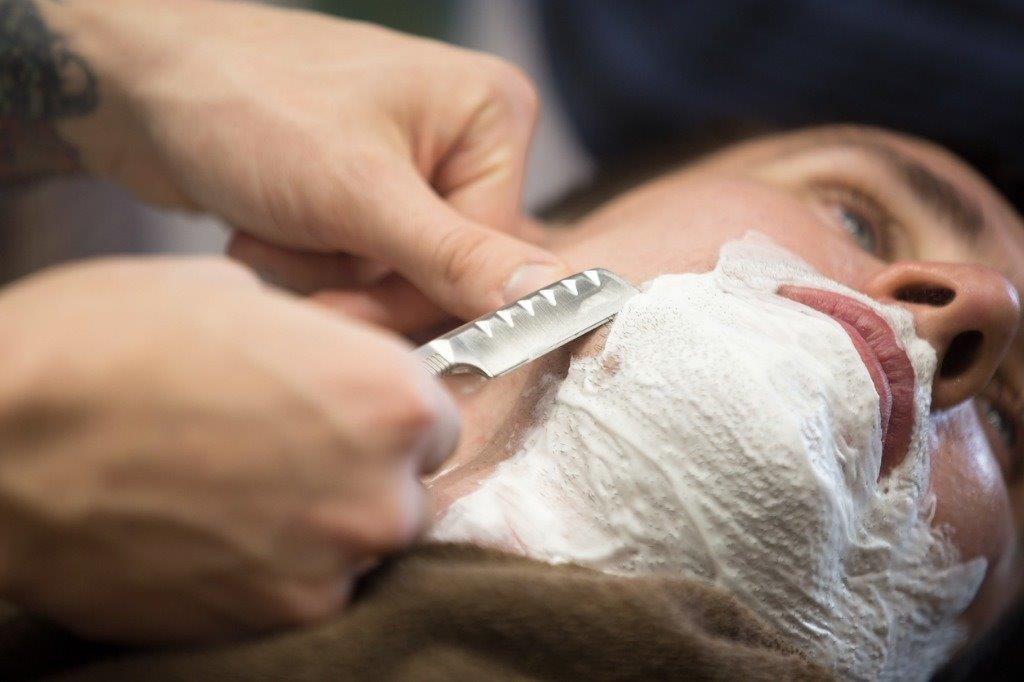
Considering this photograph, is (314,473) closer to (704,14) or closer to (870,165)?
(870,165)

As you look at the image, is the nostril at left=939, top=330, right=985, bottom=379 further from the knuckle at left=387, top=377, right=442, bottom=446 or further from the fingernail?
the knuckle at left=387, top=377, right=442, bottom=446

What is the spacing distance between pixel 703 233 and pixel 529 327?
21 cm

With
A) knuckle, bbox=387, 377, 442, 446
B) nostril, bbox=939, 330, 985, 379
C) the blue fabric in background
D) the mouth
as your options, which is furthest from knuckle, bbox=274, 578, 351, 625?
the blue fabric in background

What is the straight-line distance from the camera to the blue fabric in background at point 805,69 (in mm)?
1183

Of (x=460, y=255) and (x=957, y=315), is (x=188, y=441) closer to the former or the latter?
(x=460, y=255)

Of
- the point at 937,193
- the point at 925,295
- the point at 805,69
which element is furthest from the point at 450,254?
the point at 805,69

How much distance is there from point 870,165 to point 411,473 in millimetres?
709

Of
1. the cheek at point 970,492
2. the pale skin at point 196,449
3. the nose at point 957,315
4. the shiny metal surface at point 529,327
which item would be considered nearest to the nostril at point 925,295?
the nose at point 957,315

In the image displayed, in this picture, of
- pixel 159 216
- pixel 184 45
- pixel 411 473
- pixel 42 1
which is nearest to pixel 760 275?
pixel 411 473

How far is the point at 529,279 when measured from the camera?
2.35 feet

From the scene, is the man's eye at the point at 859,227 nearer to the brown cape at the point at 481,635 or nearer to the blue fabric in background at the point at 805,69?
the blue fabric in background at the point at 805,69

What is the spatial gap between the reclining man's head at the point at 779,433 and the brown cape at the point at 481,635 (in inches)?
2.6

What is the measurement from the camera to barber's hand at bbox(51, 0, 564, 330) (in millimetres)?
833

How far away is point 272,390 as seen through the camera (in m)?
0.41
